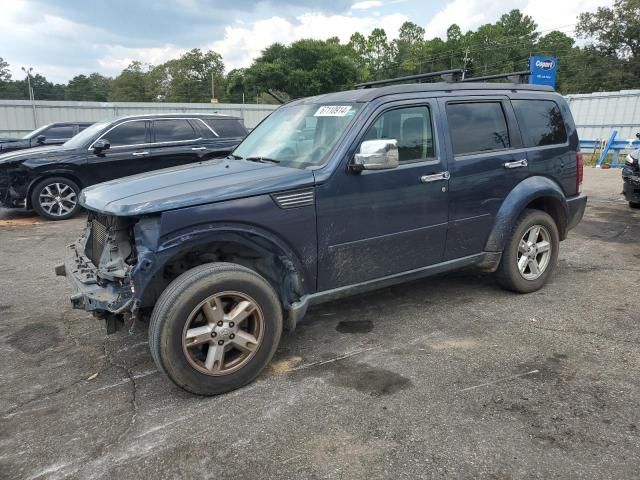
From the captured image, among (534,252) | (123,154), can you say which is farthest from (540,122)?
(123,154)

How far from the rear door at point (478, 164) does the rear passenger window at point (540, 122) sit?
12 cm

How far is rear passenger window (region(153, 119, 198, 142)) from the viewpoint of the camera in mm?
9438

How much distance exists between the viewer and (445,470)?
8.09ft

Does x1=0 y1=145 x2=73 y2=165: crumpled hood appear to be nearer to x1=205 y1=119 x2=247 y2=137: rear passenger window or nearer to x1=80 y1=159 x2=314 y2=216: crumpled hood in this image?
x1=205 y1=119 x2=247 y2=137: rear passenger window

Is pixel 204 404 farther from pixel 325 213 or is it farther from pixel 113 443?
pixel 325 213

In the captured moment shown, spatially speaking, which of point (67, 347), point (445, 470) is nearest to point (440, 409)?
point (445, 470)

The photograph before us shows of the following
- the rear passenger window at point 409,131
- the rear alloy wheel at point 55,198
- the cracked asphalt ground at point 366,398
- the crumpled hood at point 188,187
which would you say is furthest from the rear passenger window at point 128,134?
the rear passenger window at point 409,131

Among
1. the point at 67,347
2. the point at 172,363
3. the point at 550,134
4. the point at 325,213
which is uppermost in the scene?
the point at 550,134

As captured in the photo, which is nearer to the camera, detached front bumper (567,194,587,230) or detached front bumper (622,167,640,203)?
detached front bumper (567,194,587,230)

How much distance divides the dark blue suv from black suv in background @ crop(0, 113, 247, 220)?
5216 mm

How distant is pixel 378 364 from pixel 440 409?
2.21 ft

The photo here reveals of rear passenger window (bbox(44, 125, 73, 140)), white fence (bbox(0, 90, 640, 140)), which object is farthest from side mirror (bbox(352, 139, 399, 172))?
white fence (bbox(0, 90, 640, 140))

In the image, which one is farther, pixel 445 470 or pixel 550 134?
pixel 550 134

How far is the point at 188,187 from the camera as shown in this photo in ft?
10.8
